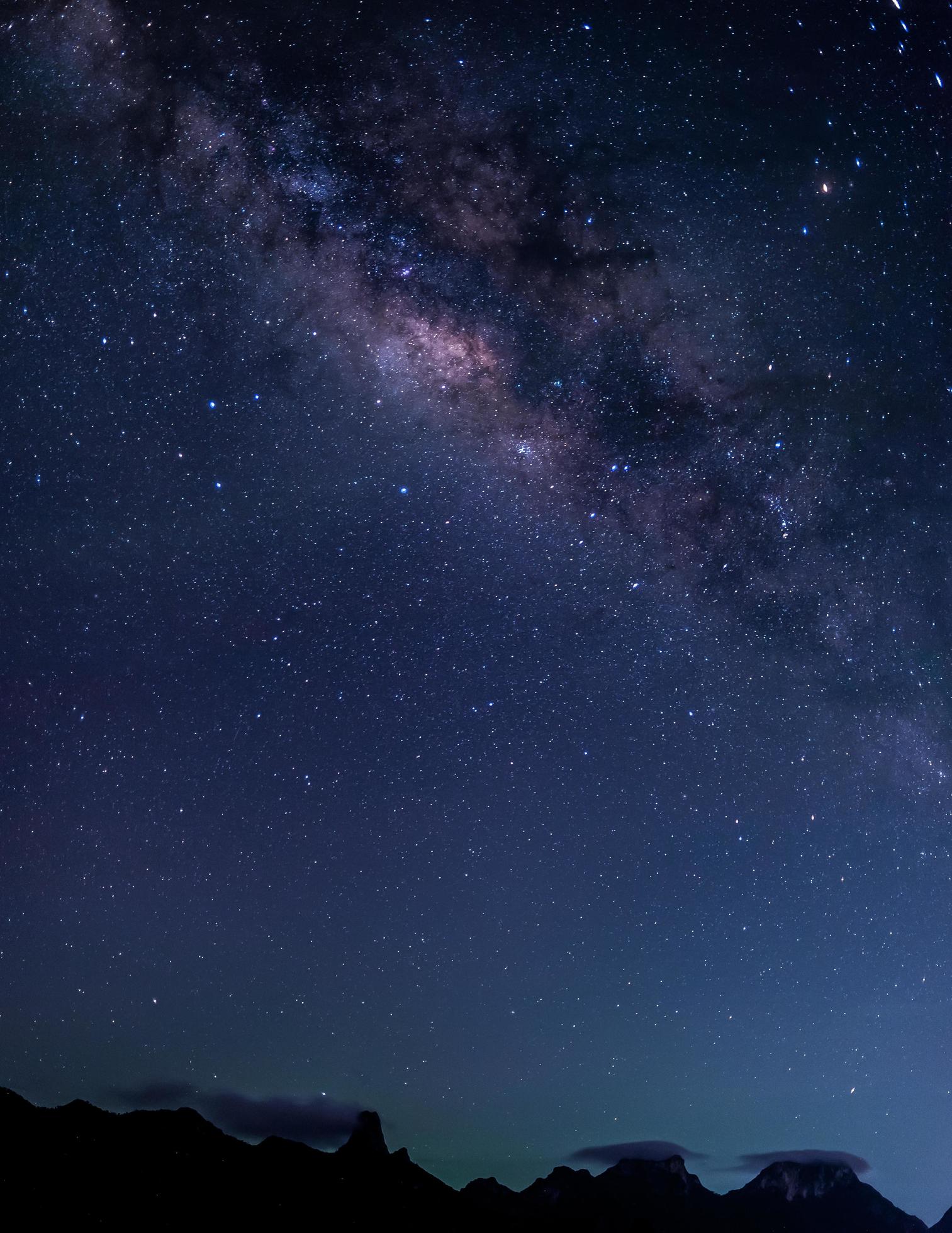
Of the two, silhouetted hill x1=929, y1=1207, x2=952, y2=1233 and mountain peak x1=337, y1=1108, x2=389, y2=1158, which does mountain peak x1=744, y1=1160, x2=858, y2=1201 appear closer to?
silhouetted hill x1=929, y1=1207, x2=952, y2=1233

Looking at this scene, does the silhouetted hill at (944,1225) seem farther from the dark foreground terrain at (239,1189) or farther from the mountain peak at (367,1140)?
the mountain peak at (367,1140)

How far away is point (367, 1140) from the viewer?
10219 cm

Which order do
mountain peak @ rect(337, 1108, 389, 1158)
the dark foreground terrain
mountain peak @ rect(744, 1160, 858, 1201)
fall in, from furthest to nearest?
1. mountain peak @ rect(744, 1160, 858, 1201)
2. mountain peak @ rect(337, 1108, 389, 1158)
3. the dark foreground terrain

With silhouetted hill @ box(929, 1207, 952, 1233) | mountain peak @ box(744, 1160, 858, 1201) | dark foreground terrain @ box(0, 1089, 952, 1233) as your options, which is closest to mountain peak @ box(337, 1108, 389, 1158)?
dark foreground terrain @ box(0, 1089, 952, 1233)

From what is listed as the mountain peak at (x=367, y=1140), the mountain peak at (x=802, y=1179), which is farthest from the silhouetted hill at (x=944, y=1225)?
the mountain peak at (x=367, y=1140)

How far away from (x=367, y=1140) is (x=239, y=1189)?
85.1ft

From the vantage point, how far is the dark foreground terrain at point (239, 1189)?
217 feet

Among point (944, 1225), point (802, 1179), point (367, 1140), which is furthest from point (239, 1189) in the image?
point (944, 1225)

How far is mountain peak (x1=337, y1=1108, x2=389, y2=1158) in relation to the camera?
99125 millimetres

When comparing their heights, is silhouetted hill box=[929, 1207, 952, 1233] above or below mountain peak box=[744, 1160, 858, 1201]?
below

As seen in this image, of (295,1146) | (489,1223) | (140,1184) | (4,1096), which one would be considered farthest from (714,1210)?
(4,1096)

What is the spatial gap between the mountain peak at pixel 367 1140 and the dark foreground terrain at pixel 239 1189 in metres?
0.19

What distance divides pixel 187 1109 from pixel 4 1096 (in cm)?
2173

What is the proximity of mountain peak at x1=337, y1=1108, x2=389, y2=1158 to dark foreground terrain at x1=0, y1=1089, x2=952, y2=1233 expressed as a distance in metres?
0.19
